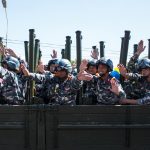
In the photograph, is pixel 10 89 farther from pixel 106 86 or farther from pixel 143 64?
pixel 143 64

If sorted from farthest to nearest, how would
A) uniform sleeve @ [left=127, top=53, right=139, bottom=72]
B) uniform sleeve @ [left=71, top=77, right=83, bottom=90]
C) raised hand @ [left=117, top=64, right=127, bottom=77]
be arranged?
uniform sleeve @ [left=127, top=53, right=139, bottom=72] → raised hand @ [left=117, top=64, right=127, bottom=77] → uniform sleeve @ [left=71, top=77, right=83, bottom=90]

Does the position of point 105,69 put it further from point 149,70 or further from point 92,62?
point 92,62

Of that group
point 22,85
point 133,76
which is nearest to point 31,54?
point 22,85

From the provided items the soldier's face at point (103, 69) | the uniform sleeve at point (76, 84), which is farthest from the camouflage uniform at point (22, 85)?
the soldier's face at point (103, 69)

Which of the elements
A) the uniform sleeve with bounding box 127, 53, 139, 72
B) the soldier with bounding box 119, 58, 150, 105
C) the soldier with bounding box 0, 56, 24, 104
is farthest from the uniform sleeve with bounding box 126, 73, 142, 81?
the soldier with bounding box 0, 56, 24, 104

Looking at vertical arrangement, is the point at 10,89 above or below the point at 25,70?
below

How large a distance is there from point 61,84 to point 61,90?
13 cm

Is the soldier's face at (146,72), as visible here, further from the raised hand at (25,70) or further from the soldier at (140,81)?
the raised hand at (25,70)

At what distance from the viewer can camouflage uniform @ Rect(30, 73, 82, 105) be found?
484cm

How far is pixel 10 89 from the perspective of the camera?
499cm

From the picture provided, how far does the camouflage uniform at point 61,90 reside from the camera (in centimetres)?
484

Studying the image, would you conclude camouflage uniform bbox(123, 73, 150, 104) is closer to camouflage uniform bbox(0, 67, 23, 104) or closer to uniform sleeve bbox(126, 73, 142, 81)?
uniform sleeve bbox(126, 73, 142, 81)

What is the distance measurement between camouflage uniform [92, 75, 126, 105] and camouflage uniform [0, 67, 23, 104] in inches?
A: 37.0

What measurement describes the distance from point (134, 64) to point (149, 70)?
121 centimetres
